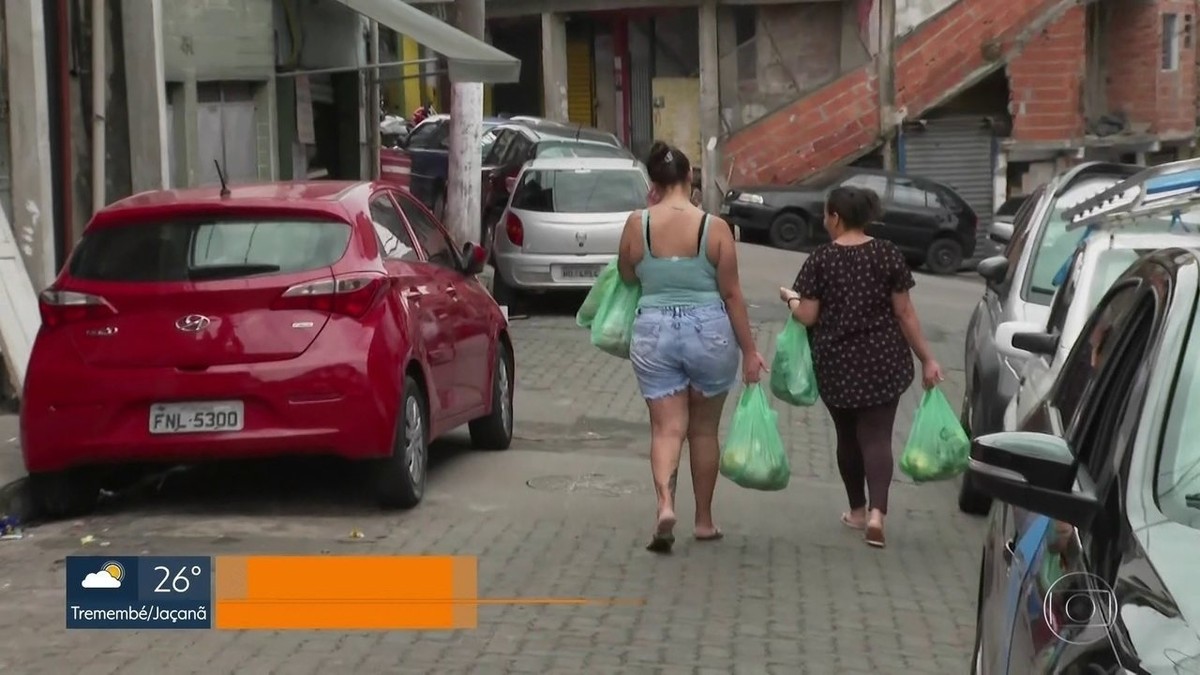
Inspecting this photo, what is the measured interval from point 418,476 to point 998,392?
2899 millimetres

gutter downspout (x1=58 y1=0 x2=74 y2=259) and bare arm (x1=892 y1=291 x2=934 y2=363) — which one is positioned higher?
gutter downspout (x1=58 y1=0 x2=74 y2=259)

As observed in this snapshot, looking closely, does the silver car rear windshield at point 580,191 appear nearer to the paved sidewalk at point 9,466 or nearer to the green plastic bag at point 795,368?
the paved sidewalk at point 9,466

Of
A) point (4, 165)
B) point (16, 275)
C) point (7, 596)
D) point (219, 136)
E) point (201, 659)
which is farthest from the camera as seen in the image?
point (219, 136)

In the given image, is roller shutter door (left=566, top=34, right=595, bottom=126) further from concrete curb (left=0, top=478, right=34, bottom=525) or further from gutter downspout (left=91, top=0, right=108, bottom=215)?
concrete curb (left=0, top=478, right=34, bottom=525)

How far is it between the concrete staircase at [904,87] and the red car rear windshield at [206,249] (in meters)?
28.5

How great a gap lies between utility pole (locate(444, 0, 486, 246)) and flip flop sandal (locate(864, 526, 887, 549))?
11.4 metres

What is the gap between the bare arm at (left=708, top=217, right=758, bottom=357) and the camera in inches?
323

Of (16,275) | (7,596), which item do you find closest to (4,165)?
(16,275)

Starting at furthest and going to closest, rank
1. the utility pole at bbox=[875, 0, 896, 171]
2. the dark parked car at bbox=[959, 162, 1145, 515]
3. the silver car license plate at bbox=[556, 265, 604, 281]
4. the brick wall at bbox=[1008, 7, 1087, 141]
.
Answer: the utility pole at bbox=[875, 0, 896, 171] < the brick wall at bbox=[1008, 7, 1087, 141] < the silver car license plate at bbox=[556, 265, 604, 281] < the dark parked car at bbox=[959, 162, 1145, 515]

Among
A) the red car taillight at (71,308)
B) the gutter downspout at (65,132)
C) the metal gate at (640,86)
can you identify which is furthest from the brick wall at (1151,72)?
the red car taillight at (71,308)

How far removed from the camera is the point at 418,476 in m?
9.34

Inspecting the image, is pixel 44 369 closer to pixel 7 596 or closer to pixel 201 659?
pixel 7 596

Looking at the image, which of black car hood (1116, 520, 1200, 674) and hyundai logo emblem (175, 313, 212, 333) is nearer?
black car hood (1116, 520, 1200, 674)
